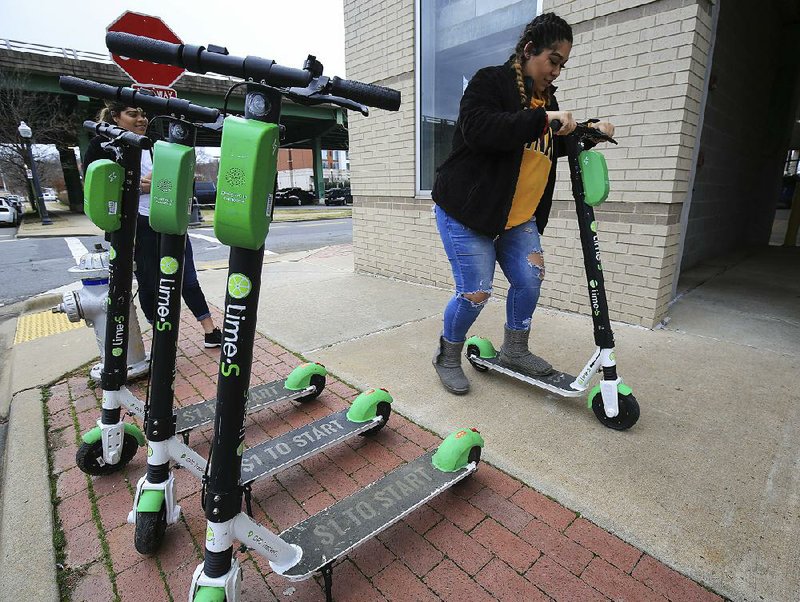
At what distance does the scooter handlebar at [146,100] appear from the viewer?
1595 millimetres

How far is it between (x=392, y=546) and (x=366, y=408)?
0.75m

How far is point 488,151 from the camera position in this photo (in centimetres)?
248

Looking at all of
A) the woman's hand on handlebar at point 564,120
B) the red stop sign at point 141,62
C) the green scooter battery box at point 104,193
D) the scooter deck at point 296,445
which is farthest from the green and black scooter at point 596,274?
the red stop sign at point 141,62

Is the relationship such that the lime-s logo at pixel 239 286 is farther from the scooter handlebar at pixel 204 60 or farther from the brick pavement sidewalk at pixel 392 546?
the brick pavement sidewalk at pixel 392 546

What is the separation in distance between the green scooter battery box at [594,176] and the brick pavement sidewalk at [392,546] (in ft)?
4.88

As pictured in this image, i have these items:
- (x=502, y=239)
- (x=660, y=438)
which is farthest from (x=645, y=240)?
(x=660, y=438)

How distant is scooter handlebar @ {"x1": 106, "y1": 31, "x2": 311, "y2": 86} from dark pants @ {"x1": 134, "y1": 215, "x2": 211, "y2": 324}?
2.02 meters

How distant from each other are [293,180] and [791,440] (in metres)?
63.6

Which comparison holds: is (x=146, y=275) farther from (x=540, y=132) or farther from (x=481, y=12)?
(x=481, y=12)

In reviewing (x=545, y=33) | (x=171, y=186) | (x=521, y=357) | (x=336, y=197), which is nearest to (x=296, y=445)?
(x=171, y=186)

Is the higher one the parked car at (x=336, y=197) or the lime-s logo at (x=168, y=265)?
the lime-s logo at (x=168, y=265)

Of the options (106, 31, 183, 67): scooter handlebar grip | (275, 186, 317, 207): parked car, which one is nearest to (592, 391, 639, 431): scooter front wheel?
(106, 31, 183, 67): scooter handlebar grip

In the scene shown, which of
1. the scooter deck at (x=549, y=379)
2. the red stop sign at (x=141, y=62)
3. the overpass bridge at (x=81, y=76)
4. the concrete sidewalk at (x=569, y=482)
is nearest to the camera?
the concrete sidewalk at (x=569, y=482)

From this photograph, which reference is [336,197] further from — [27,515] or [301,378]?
[27,515]
